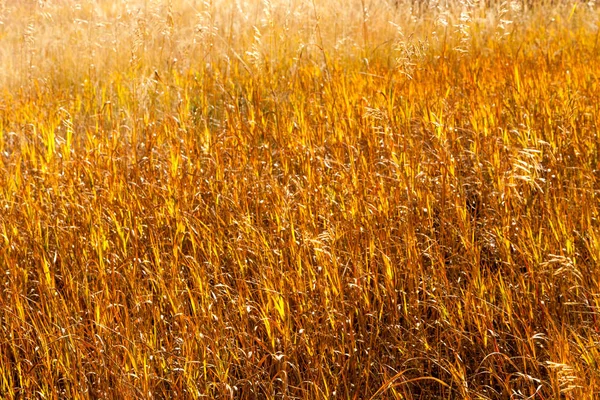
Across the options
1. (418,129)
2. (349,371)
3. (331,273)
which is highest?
(418,129)

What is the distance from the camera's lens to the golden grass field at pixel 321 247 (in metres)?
1.81

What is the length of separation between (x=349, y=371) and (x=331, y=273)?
1.01ft

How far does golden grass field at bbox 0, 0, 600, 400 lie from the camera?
71.3 inches

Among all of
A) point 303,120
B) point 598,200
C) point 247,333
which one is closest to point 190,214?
point 247,333

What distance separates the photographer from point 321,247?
6.92ft

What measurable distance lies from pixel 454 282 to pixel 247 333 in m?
0.62

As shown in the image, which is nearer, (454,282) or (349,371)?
(349,371)

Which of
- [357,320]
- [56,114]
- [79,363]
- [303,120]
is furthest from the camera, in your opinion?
[56,114]

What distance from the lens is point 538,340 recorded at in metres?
1.84

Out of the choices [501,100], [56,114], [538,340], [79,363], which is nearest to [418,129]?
[501,100]

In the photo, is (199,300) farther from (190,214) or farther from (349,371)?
(349,371)

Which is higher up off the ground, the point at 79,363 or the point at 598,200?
the point at 598,200

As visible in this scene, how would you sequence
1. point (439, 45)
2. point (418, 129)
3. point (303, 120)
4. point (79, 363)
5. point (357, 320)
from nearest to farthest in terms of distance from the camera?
point (79, 363), point (357, 320), point (418, 129), point (303, 120), point (439, 45)

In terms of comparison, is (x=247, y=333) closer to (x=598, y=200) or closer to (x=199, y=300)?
(x=199, y=300)
